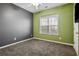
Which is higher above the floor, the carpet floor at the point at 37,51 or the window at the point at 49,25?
the window at the point at 49,25

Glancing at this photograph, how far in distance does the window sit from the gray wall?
95cm

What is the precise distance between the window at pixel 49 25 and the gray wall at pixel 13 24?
→ 3.12ft

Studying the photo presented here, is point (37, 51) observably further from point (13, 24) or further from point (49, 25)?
point (49, 25)

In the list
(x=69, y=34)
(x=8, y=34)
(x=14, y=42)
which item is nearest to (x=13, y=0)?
(x=8, y=34)

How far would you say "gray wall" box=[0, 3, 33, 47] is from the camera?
3.23 meters

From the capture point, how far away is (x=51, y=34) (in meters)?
4.49

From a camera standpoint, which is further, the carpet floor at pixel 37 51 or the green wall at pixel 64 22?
the green wall at pixel 64 22

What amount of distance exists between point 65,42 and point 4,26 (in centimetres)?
325

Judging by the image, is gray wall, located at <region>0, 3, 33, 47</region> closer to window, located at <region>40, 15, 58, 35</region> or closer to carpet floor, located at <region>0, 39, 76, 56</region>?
carpet floor, located at <region>0, 39, 76, 56</region>

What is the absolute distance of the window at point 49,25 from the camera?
436 centimetres

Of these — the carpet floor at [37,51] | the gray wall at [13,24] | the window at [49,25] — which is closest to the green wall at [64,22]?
the window at [49,25]

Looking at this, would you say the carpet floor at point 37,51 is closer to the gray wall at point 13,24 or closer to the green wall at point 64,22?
the gray wall at point 13,24

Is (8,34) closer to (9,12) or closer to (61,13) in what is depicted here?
(9,12)

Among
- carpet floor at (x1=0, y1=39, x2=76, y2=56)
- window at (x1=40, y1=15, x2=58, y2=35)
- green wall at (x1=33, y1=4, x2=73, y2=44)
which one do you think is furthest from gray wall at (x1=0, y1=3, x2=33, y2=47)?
green wall at (x1=33, y1=4, x2=73, y2=44)
